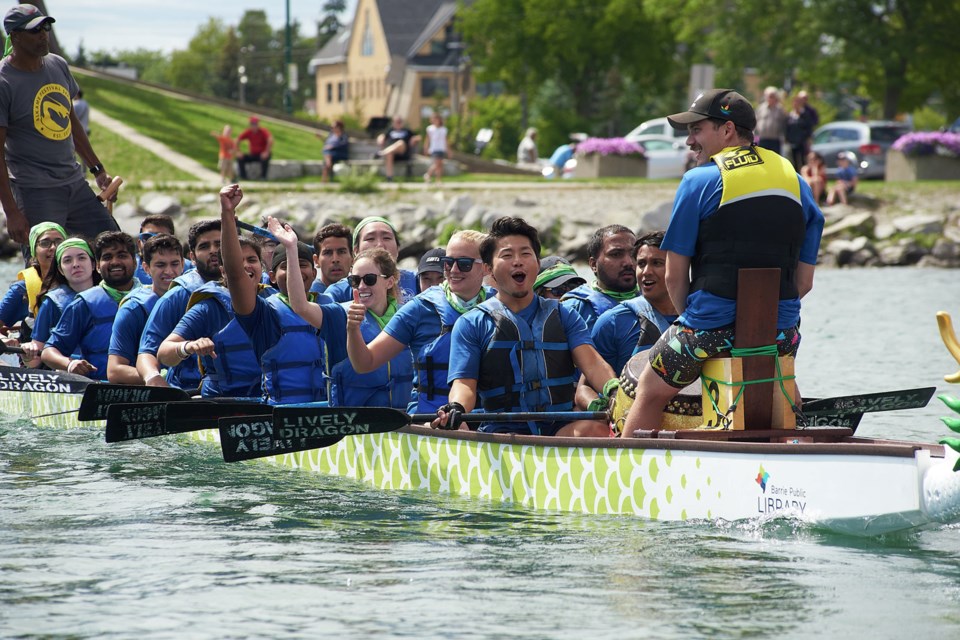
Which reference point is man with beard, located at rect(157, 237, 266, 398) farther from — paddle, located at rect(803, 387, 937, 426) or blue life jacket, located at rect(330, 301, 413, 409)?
paddle, located at rect(803, 387, 937, 426)

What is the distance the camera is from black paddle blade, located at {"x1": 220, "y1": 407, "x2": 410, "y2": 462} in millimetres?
7992

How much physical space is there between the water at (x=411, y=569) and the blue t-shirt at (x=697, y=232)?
1047mm

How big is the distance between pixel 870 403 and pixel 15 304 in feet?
26.5

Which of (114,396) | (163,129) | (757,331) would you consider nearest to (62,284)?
(114,396)

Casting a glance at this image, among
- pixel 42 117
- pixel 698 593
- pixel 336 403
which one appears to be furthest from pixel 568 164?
pixel 698 593

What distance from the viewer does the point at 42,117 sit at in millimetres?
11445

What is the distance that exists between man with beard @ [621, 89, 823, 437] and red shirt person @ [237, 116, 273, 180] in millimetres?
26988

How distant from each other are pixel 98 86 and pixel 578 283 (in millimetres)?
38397

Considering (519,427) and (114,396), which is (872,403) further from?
(114,396)

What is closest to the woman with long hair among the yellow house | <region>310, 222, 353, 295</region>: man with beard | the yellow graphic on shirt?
the yellow graphic on shirt

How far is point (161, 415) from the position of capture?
8.95m

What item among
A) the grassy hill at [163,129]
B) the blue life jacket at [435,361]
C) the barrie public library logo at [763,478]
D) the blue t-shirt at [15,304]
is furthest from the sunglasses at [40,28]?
the grassy hill at [163,129]

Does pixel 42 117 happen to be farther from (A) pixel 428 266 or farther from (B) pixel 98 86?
(B) pixel 98 86

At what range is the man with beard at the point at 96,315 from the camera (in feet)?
35.5
